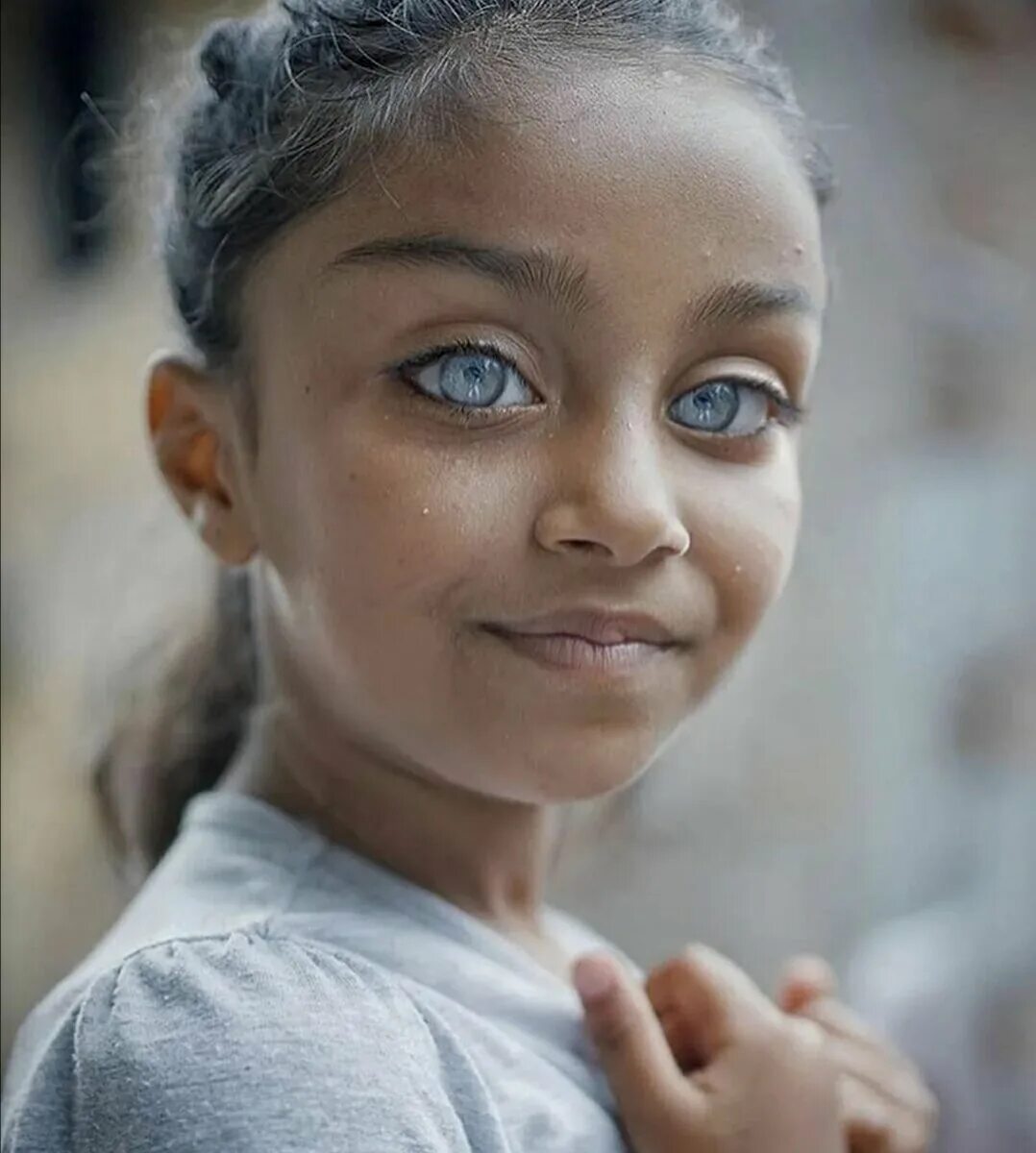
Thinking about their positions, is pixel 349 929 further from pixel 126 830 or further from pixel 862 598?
pixel 862 598

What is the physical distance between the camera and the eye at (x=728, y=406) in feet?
1.99

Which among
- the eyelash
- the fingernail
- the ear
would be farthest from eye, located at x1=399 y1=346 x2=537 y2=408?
the fingernail

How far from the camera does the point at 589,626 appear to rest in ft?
1.91

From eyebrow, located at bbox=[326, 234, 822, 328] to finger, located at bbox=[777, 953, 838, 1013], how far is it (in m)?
0.31

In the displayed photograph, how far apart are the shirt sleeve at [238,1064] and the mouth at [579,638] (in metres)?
0.12

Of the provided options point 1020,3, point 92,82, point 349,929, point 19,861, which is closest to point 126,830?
point 19,861

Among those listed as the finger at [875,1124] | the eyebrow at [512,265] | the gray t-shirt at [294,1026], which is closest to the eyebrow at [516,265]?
the eyebrow at [512,265]

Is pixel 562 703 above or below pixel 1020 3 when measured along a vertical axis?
below

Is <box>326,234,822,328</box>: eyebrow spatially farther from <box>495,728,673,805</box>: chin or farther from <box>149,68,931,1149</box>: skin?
<box>495,728,673,805</box>: chin

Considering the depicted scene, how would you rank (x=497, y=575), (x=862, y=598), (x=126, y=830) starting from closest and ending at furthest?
(x=497, y=575) < (x=126, y=830) < (x=862, y=598)

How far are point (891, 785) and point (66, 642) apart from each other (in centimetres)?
44

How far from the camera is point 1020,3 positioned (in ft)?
2.72

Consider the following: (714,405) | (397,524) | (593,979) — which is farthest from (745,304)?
(593,979)

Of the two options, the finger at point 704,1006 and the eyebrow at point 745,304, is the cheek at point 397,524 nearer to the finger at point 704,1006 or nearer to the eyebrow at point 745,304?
the eyebrow at point 745,304
